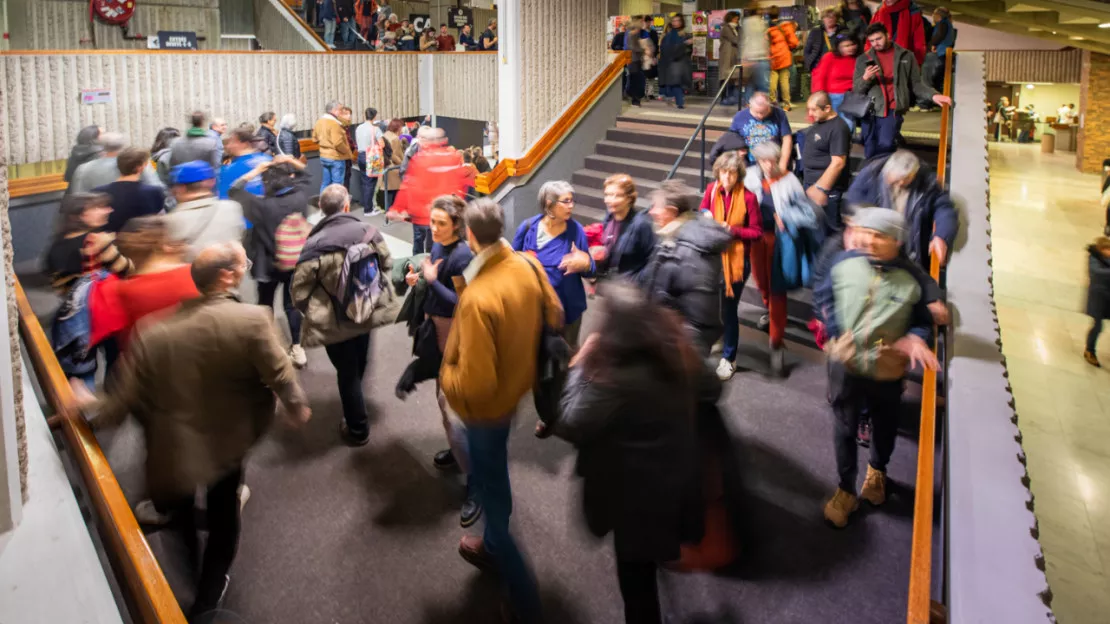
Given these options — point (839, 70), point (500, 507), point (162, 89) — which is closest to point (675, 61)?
point (839, 70)

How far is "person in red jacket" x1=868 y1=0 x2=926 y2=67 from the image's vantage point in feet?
23.8

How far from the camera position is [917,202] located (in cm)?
475

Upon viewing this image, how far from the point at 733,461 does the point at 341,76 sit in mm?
11069

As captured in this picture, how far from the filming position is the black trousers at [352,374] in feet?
14.2

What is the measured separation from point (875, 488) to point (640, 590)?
6.03 feet

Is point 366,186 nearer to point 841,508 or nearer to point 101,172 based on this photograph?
point 101,172

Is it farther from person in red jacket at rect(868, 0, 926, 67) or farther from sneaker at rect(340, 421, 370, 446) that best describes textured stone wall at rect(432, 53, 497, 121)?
sneaker at rect(340, 421, 370, 446)

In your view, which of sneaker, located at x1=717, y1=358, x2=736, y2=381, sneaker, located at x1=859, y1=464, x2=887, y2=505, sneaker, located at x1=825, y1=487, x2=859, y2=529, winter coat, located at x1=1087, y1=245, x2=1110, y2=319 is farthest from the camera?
winter coat, located at x1=1087, y1=245, x2=1110, y2=319

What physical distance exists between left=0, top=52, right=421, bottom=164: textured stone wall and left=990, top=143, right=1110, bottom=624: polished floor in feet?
35.7

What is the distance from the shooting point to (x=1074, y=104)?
79.3ft

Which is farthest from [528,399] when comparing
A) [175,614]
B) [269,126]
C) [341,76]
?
[341,76]

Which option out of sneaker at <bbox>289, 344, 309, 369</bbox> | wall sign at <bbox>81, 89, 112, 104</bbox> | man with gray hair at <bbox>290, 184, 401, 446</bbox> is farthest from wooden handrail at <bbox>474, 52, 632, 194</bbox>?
wall sign at <bbox>81, 89, 112, 104</bbox>

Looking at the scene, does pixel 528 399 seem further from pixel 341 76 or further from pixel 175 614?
pixel 341 76

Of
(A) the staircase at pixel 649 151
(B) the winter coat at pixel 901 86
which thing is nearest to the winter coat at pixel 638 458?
(B) the winter coat at pixel 901 86
